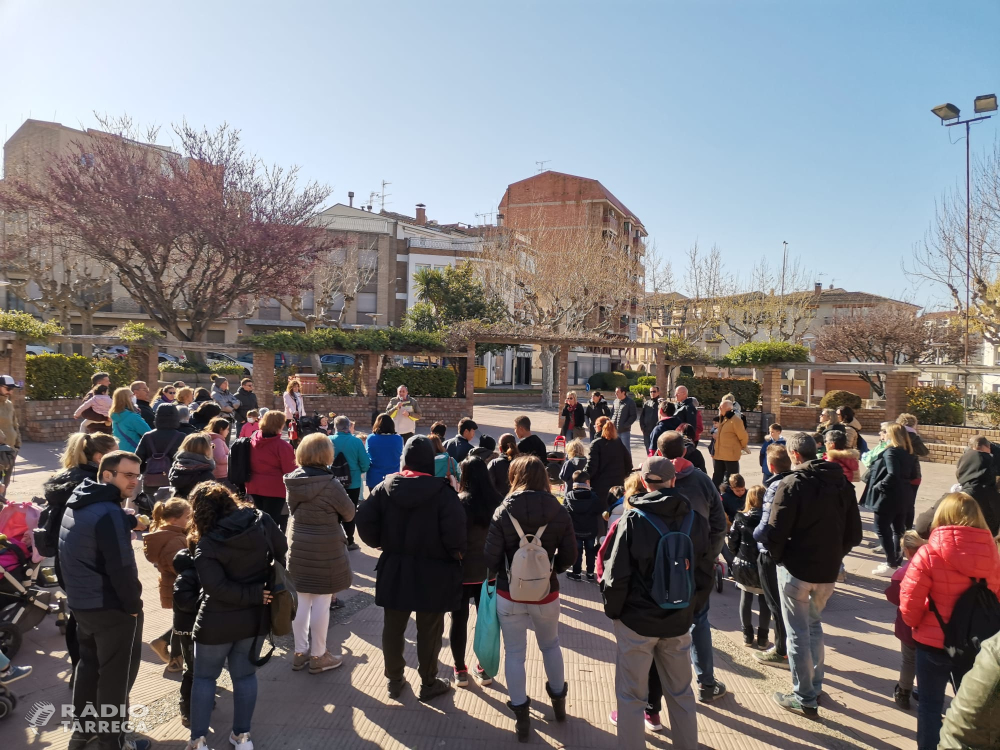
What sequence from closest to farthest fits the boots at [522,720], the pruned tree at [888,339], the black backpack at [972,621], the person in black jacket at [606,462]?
1. the black backpack at [972,621]
2. the boots at [522,720]
3. the person in black jacket at [606,462]
4. the pruned tree at [888,339]

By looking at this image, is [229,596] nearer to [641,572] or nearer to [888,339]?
[641,572]

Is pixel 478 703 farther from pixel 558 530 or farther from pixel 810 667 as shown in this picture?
pixel 810 667

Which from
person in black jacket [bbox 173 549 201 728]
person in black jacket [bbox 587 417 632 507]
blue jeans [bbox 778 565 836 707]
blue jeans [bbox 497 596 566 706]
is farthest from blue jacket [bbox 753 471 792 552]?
person in black jacket [bbox 173 549 201 728]

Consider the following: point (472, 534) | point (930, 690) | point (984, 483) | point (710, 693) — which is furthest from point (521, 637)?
point (984, 483)

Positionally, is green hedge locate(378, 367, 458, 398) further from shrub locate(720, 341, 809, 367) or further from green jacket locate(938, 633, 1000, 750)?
green jacket locate(938, 633, 1000, 750)

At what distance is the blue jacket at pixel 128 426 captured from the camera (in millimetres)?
6816

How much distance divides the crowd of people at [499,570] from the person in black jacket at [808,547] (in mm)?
11

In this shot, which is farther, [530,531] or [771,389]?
[771,389]

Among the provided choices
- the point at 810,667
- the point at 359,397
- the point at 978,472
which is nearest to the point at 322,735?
the point at 810,667

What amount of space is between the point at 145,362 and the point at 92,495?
557 inches

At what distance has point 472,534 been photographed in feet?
13.9

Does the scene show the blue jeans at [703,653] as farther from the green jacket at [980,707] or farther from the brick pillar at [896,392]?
the brick pillar at [896,392]

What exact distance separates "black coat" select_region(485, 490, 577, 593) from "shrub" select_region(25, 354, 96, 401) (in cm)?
1336

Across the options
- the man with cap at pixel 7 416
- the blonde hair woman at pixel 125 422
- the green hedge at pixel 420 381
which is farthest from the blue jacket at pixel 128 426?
the green hedge at pixel 420 381
